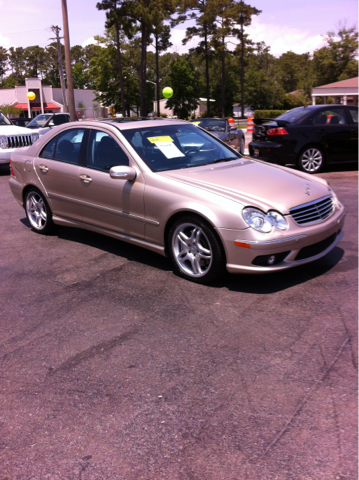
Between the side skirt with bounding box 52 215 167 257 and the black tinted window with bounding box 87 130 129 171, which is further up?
the black tinted window with bounding box 87 130 129 171

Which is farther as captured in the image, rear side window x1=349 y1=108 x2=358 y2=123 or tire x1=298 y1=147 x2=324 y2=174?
rear side window x1=349 y1=108 x2=358 y2=123

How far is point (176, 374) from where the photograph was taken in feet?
10.8

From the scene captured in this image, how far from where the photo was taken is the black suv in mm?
11445

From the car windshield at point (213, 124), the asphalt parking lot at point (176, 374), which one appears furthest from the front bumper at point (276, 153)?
the asphalt parking lot at point (176, 374)

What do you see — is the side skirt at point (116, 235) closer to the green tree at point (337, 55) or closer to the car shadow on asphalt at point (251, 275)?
the car shadow on asphalt at point (251, 275)

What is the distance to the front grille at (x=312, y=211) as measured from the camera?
4688 millimetres

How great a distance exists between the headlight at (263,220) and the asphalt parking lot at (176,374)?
0.61m

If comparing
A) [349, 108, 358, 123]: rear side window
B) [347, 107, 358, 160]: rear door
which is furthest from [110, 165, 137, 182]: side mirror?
[349, 108, 358, 123]: rear side window

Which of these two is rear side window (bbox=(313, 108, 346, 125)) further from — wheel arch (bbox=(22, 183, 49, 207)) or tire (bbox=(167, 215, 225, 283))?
tire (bbox=(167, 215, 225, 283))

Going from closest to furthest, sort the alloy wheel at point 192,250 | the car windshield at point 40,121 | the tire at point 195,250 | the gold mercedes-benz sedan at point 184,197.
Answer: the gold mercedes-benz sedan at point 184,197
the tire at point 195,250
the alloy wheel at point 192,250
the car windshield at point 40,121

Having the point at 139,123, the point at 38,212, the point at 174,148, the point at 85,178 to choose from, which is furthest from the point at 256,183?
the point at 38,212

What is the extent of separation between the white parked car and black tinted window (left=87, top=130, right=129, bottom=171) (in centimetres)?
881

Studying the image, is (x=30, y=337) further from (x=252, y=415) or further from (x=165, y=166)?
(x=165, y=166)

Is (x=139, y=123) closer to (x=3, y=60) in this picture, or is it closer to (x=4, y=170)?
(x=4, y=170)
